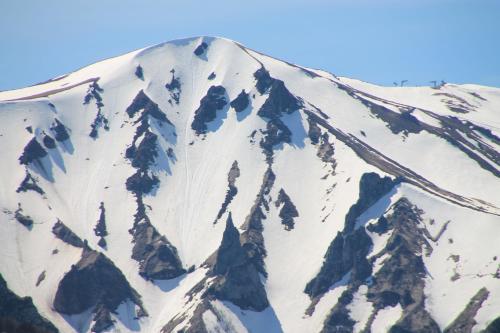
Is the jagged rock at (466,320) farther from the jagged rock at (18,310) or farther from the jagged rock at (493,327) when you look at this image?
the jagged rock at (18,310)

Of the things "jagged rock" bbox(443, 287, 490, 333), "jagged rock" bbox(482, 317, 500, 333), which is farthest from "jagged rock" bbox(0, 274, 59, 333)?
"jagged rock" bbox(443, 287, 490, 333)

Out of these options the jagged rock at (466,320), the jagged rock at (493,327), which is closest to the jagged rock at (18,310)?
the jagged rock at (493,327)

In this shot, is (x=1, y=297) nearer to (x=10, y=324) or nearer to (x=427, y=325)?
(x=10, y=324)

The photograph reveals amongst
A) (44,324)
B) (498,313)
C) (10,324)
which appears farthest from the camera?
(498,313)

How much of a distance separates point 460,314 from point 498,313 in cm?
972

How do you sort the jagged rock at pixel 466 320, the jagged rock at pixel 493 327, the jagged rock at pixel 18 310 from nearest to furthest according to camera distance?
1. the jagged rock at pixel 18 310
2. the jagged rock at pixel 493 327
3. the jagged rock at pixel 466 320

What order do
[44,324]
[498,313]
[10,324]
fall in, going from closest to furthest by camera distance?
[10,324]
[44,324]
[498,313]

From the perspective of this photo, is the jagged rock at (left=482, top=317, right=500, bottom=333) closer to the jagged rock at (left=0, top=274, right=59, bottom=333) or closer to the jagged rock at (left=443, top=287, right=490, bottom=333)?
the jagged rock at (left=443, top=287, right=490, bottom=333)

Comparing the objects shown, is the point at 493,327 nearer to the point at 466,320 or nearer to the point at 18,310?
the point at 466,320

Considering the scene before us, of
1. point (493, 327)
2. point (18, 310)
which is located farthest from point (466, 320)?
point (18, 310)

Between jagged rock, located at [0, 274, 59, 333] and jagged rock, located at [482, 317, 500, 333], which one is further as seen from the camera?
jagged rock, located at [482, 317, 500, 333]

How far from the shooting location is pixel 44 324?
146m

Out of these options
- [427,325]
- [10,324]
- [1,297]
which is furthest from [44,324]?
[427,325]

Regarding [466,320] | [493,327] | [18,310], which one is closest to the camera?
[18,310]
